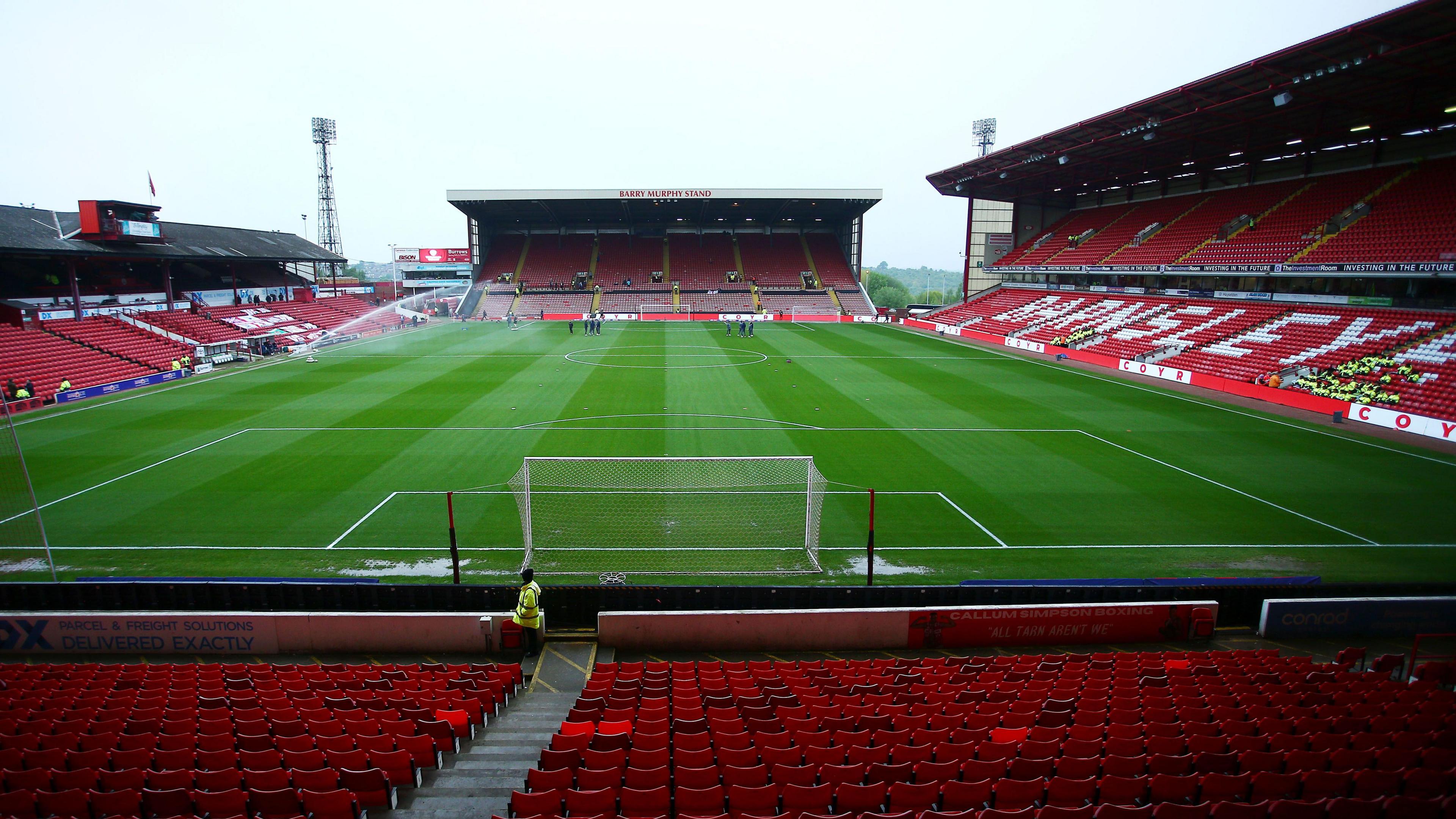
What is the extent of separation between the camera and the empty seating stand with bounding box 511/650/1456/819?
5051 mm

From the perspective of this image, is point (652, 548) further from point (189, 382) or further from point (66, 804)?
point (189, 382)

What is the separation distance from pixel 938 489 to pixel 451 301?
65106 millimetres

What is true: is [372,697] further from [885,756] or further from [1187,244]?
[1187,244]

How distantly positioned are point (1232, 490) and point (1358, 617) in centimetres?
760

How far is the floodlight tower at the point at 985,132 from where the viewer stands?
237 ft

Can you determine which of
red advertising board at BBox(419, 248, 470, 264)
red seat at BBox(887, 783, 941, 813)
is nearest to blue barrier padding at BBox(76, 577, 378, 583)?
red seat at BBox(887, 783, 941, 813)

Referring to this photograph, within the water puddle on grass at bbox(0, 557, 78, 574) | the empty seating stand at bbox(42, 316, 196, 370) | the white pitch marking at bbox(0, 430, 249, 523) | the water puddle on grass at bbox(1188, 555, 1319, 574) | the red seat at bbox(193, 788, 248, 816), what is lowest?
the water puddle on grass at bbox(0, 557, 78, 574)

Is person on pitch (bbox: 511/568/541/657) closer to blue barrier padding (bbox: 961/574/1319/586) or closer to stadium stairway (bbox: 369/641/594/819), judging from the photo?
stadium stairway (bbox: 369/641/594/819)

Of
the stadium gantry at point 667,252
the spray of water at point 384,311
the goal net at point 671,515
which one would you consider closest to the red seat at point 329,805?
the goal net at point 671,515

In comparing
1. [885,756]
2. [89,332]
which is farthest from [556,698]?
[89,332]

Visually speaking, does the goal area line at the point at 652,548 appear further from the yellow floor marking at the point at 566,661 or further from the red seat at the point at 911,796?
the red seat at the point at 911,796

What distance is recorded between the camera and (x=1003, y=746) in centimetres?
586

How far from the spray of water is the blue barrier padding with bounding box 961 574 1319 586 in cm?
4092

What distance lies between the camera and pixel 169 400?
27297 mm
